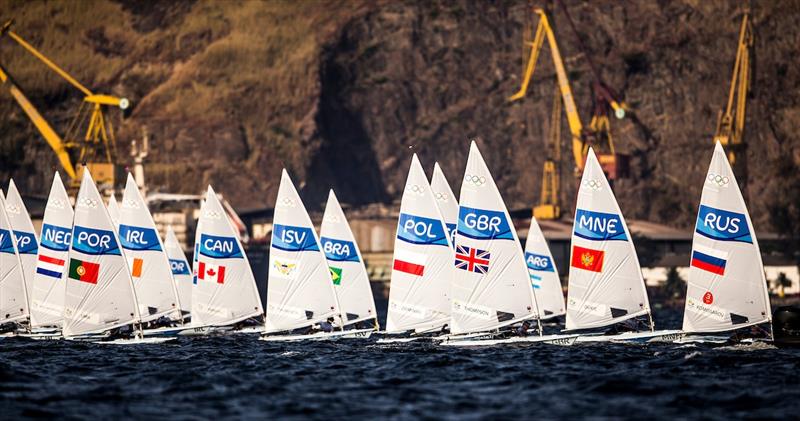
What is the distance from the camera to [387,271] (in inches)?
6865

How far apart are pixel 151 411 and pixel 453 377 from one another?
1213cm

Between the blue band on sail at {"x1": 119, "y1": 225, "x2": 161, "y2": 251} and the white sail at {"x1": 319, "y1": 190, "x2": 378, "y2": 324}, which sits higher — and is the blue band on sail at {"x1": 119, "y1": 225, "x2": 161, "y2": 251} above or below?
above

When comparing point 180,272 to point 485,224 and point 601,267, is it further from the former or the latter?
point 601,267

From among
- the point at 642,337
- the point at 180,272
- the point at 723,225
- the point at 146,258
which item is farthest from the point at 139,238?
the point at 723,225

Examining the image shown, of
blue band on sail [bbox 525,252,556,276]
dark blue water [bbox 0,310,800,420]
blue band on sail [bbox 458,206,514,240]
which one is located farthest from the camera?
blue band on sail [bbox 525,252,556,276]

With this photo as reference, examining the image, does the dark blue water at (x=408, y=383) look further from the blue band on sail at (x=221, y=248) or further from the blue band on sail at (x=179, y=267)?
the blue band on sail at (x=179, y=267)

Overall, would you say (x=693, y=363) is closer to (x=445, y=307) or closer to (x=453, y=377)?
(x=453, y=377)

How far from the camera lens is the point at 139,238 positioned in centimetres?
7175

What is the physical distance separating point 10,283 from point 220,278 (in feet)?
36.6

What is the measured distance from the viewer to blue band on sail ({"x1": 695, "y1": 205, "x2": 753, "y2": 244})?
54438 millimetres

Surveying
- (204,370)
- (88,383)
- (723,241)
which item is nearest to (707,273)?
(723,241)

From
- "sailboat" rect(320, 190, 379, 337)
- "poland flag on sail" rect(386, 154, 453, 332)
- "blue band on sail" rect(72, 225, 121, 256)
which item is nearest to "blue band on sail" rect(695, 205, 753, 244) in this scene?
"poland flag on sail" rect(386, 154, 453, 332)

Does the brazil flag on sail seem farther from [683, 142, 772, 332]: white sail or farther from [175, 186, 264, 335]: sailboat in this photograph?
[683, 142, 772, 332]: white sail

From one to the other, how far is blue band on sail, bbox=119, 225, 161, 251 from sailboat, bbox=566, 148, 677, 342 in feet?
78.2
